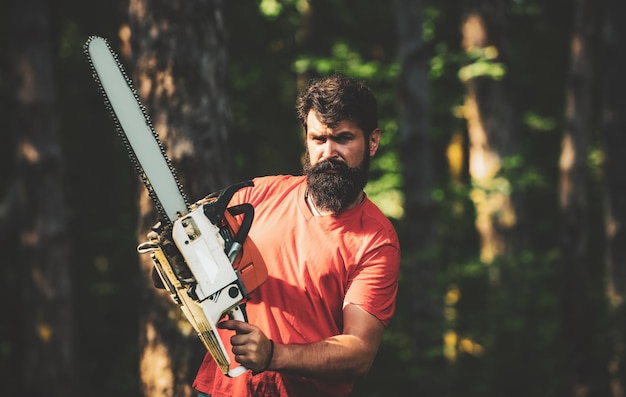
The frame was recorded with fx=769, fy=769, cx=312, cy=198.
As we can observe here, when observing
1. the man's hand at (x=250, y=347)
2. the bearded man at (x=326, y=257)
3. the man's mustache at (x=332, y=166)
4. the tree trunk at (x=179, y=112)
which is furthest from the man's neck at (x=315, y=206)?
the tree trunk at (x=179, y=112)

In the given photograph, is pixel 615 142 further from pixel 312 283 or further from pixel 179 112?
pixel 312 283

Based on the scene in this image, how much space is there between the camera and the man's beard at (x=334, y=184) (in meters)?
2.73

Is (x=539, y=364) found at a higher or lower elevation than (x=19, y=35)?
lower

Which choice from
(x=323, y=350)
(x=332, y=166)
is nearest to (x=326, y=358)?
(x=323, y=350)

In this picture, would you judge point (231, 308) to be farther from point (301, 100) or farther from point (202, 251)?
point (301, 100)

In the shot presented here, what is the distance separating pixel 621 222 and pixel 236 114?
20.0ft

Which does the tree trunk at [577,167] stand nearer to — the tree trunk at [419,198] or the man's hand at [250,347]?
the tree trunk at [419,198]

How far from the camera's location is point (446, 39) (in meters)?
15.3

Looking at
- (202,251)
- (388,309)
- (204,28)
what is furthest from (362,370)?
(204,28)

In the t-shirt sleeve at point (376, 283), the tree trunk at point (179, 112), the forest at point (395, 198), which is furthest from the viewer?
the forest at point (395, 198)

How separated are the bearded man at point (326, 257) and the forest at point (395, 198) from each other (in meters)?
3.12

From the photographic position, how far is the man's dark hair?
2.71 meters

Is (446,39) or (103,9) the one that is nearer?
(103,9)

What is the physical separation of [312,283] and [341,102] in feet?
2.12
